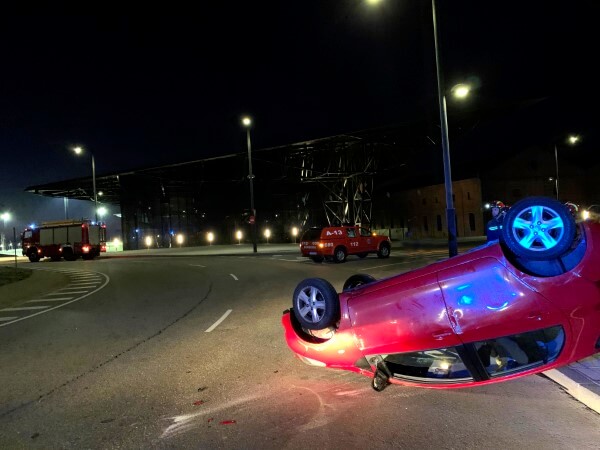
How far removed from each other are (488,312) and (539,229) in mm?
706

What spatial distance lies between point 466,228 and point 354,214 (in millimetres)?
12485

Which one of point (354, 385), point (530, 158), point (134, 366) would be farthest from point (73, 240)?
point (530, 158)

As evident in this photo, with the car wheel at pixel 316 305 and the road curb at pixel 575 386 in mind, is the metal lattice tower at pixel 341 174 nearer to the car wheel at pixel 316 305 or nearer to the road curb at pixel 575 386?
the road curb at pixel 575 386

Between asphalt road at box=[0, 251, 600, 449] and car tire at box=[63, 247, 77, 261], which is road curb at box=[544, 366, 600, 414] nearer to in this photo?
asphalt road at box=[0, 251, 600, 449]

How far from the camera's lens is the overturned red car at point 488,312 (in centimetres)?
323

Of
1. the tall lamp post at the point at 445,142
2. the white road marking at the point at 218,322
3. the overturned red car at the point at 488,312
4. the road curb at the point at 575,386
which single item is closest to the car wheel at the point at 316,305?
the overturned red car at the point at 488,312

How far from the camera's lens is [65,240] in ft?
121

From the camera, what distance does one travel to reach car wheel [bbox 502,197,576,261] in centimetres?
320

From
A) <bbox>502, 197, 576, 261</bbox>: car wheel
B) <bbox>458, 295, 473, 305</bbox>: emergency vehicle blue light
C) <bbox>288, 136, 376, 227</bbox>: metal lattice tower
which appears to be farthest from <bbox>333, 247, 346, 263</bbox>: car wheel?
<bbox>502, 197, 576, 261</bbox>: car wheel

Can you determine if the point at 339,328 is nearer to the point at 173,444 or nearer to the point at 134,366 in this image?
the point at 173,444

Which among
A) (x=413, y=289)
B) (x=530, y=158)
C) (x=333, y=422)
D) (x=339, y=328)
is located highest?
(x=530, y=158)

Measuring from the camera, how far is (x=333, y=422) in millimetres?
4020

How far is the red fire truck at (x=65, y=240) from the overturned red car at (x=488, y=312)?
120ft

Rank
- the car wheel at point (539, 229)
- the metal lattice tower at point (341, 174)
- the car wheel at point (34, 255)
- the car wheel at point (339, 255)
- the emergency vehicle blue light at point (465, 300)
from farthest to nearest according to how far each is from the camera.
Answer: the metal lattice tower at point (341, 174) < the car wheel at point (34, 255) < the car wheel at point (339, 255) < the emergency vehicle blue light at point (465, 300) < the car wheel at point (539, 229)
